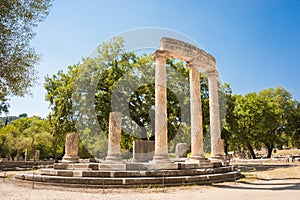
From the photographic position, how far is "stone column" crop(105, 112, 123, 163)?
15045mm

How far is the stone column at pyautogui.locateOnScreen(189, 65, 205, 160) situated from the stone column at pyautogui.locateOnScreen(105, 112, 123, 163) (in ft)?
18.5

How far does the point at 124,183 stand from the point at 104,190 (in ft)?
3.66

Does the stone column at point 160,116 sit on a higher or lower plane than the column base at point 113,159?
higher

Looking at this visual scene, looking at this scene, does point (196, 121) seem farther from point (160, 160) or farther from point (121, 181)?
point (121, 181)

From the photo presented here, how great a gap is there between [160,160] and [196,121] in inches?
206

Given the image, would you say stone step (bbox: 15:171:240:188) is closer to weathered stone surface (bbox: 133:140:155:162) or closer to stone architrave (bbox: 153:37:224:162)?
stone architrave (bbox: 153:37:224:162)

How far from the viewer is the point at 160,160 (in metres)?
14.0

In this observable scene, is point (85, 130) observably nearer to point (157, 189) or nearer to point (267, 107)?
point (157, 189)

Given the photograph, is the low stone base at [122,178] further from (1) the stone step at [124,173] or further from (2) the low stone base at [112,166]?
(2) the low stone base at [112,166]

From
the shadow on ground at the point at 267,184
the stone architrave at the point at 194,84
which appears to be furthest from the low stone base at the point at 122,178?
the stone architrave at the point at 194,84

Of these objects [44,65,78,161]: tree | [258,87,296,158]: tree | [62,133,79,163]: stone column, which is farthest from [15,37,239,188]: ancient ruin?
[258,87,296,158]: tree

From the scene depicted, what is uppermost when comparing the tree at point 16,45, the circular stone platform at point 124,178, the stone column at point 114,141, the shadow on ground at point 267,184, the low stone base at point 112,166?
the tree at point 16,45

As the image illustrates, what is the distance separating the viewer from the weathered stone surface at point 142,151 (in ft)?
63.0

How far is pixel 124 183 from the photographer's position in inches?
427
